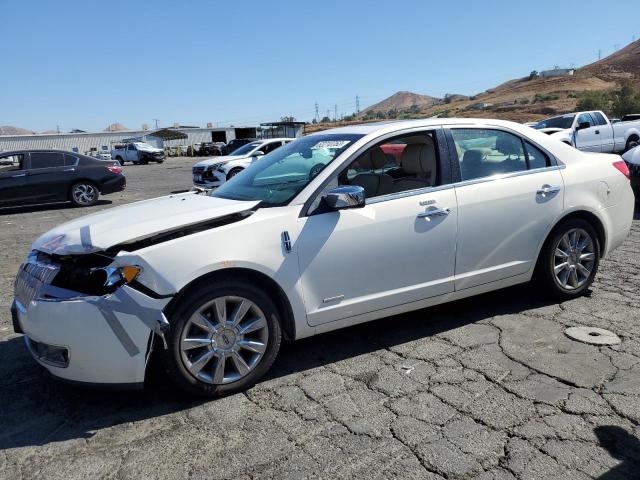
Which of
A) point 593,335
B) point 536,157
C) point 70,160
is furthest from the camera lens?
point 70,160

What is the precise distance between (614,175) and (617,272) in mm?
1312

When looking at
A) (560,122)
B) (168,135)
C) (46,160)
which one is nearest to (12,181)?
(46,160)

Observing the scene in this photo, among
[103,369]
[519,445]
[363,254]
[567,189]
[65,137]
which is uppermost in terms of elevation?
[65,137]

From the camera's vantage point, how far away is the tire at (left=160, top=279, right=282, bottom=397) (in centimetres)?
317

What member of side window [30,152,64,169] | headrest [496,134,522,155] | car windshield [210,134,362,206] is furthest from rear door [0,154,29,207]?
headrest [496,134,522,155]

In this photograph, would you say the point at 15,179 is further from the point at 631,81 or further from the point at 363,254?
the point at 631,81

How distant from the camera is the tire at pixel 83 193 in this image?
13.5m

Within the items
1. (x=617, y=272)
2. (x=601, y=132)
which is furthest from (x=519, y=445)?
(x=601, y=132)

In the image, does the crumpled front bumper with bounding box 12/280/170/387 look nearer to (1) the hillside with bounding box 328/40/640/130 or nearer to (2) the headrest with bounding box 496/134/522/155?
(2) the headrest with bounding box 496/134/522/155

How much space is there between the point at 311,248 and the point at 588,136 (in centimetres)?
1606

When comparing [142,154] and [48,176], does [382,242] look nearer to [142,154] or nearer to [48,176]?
[48,176]

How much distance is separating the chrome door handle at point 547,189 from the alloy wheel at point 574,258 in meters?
0.41

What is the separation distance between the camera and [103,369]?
10.1 ft

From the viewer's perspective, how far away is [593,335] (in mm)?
4109
